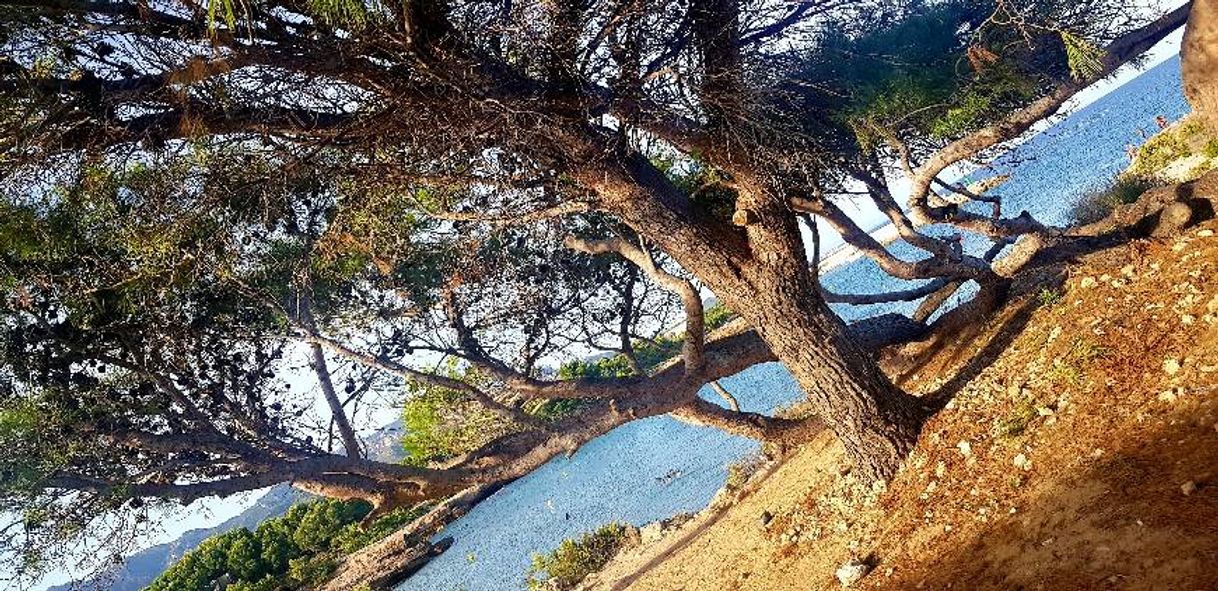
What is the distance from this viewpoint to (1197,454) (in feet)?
12.7

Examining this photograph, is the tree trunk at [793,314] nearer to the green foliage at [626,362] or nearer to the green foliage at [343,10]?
the green foliage at [343,10]

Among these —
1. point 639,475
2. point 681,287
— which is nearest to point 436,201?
point 681,287

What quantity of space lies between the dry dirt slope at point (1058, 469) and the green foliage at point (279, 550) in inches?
761

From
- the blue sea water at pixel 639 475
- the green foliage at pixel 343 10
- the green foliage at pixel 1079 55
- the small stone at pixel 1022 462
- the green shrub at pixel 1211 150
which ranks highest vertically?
the green foliage at pixel 343 10

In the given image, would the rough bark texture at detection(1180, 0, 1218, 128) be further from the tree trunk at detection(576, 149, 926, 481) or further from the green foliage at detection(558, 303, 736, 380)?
the green foliage at detection(558, 303, 736, 380)

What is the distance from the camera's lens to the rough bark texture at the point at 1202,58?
17.9ft

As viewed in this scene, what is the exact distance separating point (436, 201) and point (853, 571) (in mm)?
4352

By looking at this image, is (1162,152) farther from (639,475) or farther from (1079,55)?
(1079,55)

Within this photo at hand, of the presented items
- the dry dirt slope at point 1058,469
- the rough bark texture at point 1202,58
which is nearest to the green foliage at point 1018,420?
the dry dirt slope at point 1058,469

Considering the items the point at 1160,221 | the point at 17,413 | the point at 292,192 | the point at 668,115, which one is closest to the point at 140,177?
the point at 292,192

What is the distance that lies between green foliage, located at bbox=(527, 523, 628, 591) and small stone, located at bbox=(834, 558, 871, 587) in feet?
23.7

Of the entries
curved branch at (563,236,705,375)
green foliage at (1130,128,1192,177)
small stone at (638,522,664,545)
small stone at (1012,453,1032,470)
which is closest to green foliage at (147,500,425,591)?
small stone at (638,522,664,545)

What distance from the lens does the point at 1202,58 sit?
5.57 m

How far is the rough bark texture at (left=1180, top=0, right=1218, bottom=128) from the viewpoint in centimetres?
546
